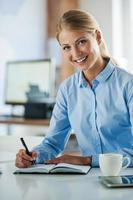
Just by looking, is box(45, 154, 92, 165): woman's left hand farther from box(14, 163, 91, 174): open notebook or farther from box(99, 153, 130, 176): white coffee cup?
box(99, 153, 130, 176): white coffee cup

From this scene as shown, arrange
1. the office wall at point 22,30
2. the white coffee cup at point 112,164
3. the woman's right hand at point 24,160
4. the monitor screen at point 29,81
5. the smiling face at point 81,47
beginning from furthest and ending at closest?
the office wall at point 22,30
the monitor screen at point 29,81
the smiling face at point 81,47
the woman's right hand at point 24,160
the white coffee cup at point 112,164

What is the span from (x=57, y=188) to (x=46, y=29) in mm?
3181

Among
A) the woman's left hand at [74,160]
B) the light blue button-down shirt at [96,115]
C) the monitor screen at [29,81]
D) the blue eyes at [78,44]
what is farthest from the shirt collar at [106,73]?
the monitor screen at [29,81]

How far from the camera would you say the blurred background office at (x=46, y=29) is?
367 cm

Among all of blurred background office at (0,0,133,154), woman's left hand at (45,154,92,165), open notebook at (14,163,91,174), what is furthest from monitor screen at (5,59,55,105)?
open notebook at (14,163,91,174)

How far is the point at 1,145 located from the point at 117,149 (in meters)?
0.64

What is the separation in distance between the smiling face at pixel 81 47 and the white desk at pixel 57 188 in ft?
1.68

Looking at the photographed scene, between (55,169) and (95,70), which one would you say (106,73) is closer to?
(95,70)

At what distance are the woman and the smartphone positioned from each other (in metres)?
0.30

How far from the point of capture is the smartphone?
1.09 meters

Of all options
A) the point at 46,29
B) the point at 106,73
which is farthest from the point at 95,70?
the point at 46,29

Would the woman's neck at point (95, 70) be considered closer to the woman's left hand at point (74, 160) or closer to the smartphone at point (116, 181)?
the woman's left hand at point (74, 160)

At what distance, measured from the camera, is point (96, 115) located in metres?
1.62

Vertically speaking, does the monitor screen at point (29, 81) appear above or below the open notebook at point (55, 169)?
above
